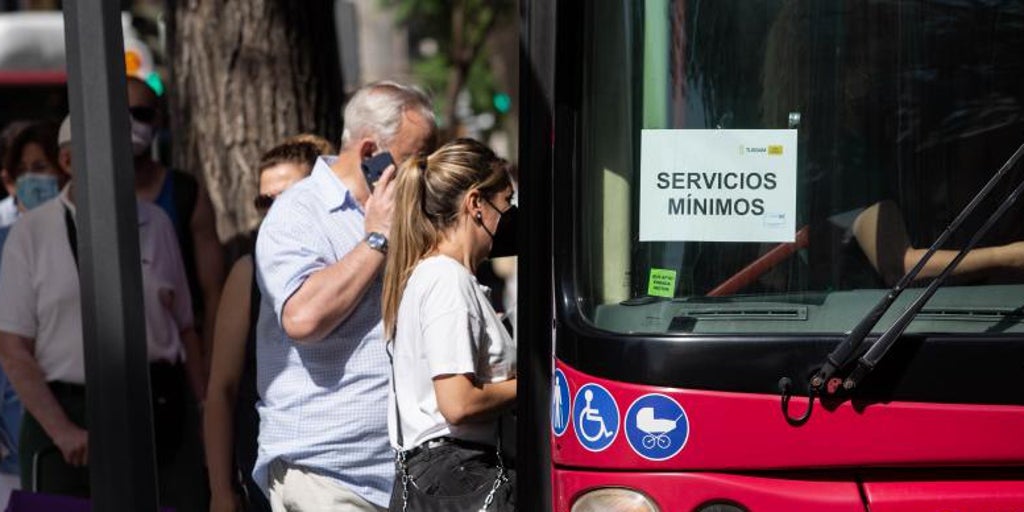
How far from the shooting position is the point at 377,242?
3.77 metres

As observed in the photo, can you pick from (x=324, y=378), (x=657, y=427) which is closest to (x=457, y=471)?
(x=324, y=378)

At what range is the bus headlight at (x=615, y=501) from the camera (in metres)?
3.07

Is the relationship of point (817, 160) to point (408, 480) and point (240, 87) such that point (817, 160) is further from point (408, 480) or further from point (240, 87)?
point (240, 87)

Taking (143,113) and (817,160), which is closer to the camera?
(817,160)

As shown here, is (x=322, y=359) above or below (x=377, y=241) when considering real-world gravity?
below

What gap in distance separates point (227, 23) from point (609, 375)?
12.1ft

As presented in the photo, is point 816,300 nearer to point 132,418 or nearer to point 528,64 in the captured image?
point 528,64

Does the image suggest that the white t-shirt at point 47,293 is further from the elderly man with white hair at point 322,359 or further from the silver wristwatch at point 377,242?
the silver wristwatch at point 377,242

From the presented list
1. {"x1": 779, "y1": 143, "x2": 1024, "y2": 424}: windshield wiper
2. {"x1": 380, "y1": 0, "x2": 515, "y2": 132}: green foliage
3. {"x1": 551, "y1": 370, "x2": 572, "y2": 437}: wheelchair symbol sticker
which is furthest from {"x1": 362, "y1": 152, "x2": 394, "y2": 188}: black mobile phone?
{"x1": 380, "y1": 0, "x2": 515, "y2": 132}: green foliage

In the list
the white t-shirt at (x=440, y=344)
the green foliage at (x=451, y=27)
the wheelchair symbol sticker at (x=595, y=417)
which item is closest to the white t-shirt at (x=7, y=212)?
the white t-shirt at (x=440, y=344)

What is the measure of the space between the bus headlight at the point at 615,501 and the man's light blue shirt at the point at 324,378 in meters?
0.94

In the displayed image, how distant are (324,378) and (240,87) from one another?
8.84ft

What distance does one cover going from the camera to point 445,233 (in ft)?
12.1

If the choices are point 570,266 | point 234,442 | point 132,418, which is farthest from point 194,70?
point 570,266
